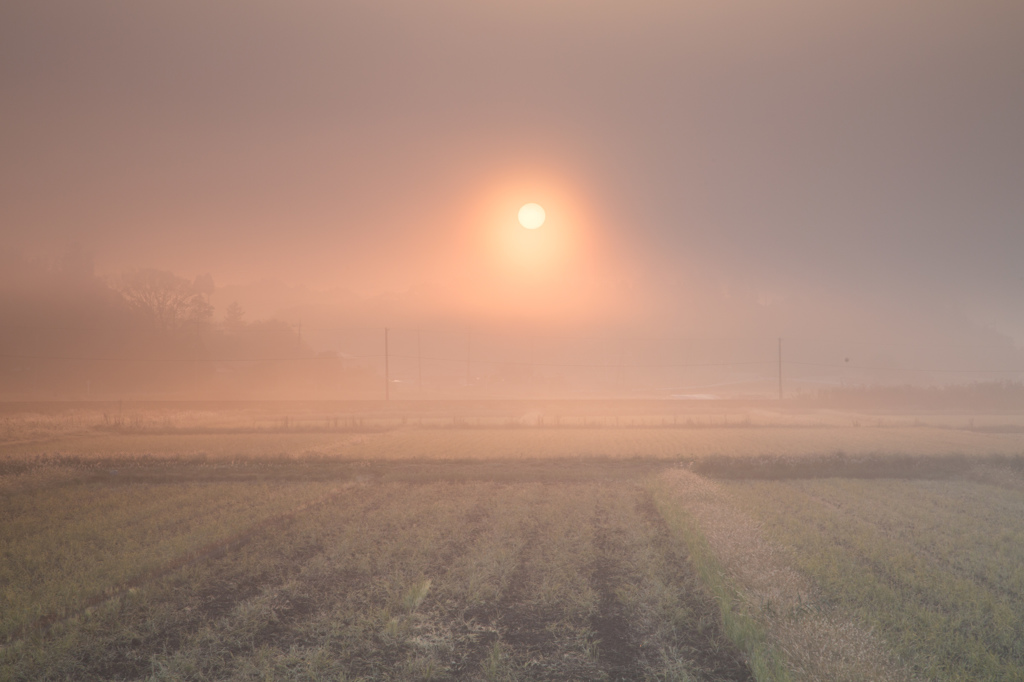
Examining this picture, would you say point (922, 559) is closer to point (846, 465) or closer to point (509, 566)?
point (509, 566)

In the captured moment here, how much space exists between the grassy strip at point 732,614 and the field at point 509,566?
0.16 ft

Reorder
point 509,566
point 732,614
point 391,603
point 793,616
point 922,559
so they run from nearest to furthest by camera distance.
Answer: point 793,616, point 732,614, point 391,603, point 509,566, point 922,559

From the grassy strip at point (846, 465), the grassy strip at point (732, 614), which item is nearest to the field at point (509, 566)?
the grassy strip at point (732, 614)

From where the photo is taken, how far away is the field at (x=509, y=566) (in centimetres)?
848

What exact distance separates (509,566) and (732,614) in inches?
186

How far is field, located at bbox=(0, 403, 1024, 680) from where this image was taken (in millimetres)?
8477

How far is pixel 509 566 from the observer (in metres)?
12.5

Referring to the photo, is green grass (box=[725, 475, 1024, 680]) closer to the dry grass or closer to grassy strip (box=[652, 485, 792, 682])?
the dry grass

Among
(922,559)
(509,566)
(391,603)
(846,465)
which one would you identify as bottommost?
(846,465)

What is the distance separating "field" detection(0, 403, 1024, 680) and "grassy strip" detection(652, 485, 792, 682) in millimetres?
47

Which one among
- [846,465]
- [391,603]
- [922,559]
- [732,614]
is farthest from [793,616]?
[846,465]

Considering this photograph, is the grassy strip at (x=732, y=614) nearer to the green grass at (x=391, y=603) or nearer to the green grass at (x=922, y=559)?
the green grass at (x=391, y=603)

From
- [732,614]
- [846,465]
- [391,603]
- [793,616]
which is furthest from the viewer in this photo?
[846,465]

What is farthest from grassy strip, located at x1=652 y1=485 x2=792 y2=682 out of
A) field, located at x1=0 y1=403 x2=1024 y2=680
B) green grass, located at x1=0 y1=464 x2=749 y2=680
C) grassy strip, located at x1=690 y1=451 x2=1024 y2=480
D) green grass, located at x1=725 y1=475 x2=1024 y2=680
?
grassy strip, located at x1=690 y1=451 x2=1024 y2=480
